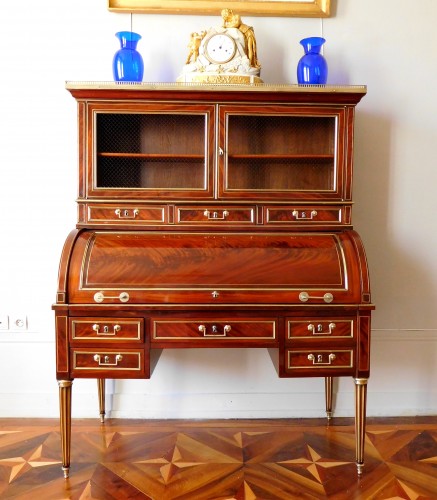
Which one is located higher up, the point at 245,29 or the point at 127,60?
the point at 245,29

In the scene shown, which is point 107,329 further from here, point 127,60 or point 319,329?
point 127,60

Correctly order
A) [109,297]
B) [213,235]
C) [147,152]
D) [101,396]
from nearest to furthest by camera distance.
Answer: [109,297] → [213,235] → [147,152] → [101,396]

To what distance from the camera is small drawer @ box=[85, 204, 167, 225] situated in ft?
7.02

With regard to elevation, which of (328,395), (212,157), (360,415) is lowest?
(328,395)

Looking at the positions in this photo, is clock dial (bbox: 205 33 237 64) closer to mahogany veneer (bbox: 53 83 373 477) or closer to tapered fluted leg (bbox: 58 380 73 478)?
mahogany veneer (bbox: 53 83 373 477)

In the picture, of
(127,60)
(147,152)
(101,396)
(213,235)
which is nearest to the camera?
(213,235)

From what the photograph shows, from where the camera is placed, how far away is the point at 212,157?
84.3 inches

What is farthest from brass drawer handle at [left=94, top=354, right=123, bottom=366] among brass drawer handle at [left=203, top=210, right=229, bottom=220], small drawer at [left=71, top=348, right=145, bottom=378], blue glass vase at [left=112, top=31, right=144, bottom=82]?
blue glass vase at [left=112, top=31, right=144, bottom=82]

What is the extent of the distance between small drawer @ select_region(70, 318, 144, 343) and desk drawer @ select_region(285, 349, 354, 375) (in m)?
0.66

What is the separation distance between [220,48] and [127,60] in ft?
1.54

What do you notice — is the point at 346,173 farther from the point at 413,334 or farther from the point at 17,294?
the point at 17,294

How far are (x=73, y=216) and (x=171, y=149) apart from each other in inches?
27.2

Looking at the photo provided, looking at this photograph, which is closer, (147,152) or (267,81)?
(147,152)

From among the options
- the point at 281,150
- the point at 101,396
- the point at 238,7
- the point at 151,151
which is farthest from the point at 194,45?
the point at 101,396
